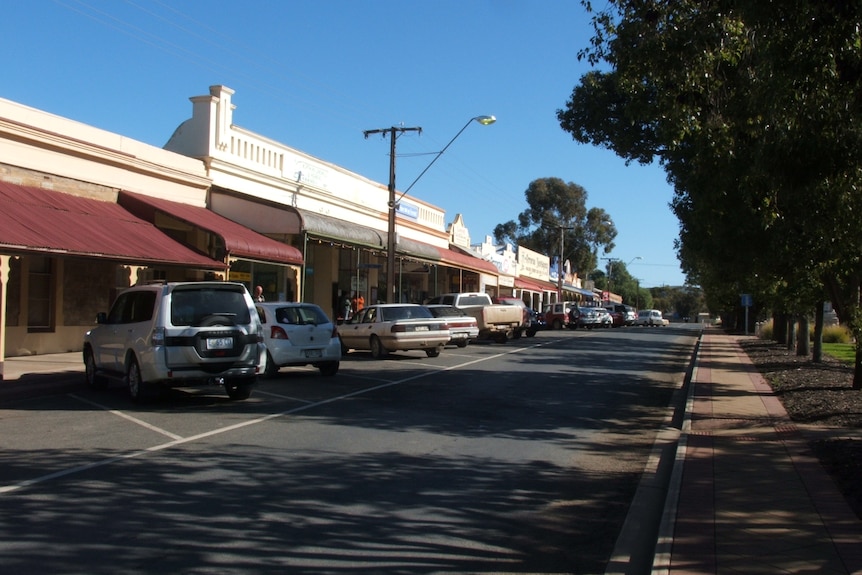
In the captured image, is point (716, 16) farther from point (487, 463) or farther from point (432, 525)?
point (432, 525)

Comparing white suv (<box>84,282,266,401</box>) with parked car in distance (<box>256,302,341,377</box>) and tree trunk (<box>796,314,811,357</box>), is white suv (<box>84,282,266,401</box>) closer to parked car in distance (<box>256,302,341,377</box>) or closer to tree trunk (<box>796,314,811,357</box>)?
parked car in distance (<box>256,302,341,377</box>)

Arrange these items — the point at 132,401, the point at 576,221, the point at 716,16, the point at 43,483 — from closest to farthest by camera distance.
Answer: the point at 43,483 < the point at 716,16 < the point at 132,401 < the point at 576,221

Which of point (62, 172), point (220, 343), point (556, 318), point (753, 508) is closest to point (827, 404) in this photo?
point (753, 508)

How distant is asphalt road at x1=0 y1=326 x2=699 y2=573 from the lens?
5508 millimetres

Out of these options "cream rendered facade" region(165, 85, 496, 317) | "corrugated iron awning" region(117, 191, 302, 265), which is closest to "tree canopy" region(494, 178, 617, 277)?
"cream rendered facade" region(165, 85, 496, 317)

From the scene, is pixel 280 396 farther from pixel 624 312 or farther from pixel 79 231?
pixel 624 312

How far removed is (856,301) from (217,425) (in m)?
11.8

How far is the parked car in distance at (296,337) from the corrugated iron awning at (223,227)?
424 cm

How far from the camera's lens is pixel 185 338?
38.6 ft

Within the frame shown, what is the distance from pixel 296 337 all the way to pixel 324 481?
8923 millimetres

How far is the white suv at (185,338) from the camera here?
11.7 meters

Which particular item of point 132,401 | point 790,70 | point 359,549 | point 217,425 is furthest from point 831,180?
point 132,401

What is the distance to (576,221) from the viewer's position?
84.7 metres

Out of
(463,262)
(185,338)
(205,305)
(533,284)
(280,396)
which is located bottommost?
(280,396)
